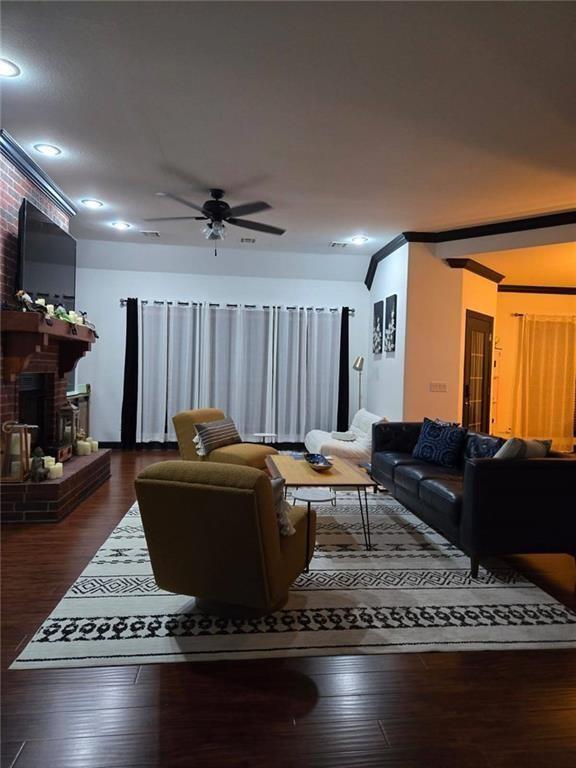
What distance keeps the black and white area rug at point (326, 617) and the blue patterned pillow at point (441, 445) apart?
1.07 metres

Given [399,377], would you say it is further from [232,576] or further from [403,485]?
[232,576]

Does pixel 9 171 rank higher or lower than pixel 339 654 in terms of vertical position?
higher

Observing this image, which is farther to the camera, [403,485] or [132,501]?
[132,501]

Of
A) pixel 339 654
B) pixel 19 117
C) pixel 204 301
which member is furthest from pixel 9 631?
pixel 204 301

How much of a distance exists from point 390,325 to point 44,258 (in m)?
4.01

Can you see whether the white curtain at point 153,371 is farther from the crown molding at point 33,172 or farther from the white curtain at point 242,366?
the crown molding at point 33,172

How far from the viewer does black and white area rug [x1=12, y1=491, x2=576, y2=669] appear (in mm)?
2203

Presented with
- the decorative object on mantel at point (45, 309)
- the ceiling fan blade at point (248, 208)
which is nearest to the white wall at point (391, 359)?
the ceiling fan blade at point (248, 208)

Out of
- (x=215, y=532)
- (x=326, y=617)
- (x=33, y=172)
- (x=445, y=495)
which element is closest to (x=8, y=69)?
(x=33, y=172)

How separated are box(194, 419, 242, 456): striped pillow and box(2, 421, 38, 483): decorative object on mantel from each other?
5.37 feet

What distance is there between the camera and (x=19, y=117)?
10.2 ft

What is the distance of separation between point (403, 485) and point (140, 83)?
137 inches

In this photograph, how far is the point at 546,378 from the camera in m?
7.38

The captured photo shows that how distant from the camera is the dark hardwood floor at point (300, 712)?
1.62 m
